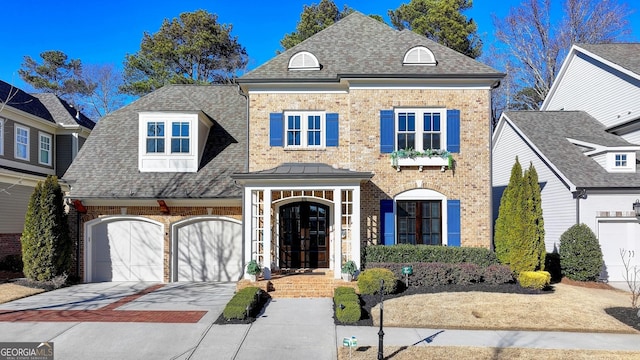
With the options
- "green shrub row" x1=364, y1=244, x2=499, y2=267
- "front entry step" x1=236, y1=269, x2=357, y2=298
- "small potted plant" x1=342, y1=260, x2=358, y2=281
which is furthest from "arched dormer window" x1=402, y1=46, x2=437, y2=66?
"front entry step" x1=236, y1=269, x2=357, y2=298

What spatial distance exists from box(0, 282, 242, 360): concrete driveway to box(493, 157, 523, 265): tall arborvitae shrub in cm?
833

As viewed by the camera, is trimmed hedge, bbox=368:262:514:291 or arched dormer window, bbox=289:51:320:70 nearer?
trimmed hedge, bbox=368:262:514:291

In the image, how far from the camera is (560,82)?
2338 cm

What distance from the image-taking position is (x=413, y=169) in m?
14.6

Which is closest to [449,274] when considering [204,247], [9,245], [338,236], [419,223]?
[419,223]

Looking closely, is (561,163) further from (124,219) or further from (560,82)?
(124,219)

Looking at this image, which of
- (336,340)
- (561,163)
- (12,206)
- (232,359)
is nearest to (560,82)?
(561,163)

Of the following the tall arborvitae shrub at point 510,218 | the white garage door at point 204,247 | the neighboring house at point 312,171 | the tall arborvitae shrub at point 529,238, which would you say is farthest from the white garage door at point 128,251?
the tall arborvitae shrub at point 529,238

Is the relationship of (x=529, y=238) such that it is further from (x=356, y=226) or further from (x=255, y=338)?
(x=255, y=338)

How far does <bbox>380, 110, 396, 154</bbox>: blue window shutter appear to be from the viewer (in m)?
14.6

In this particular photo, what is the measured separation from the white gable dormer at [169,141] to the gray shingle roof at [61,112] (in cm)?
832

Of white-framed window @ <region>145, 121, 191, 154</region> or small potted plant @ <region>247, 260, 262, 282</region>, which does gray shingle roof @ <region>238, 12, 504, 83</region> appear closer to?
white-framed window @ <region>145, 121, 191, 154</region>

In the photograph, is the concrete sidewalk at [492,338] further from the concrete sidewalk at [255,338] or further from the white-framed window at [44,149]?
the white-framed window at [44,149]

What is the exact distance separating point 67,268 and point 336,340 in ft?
34.2
